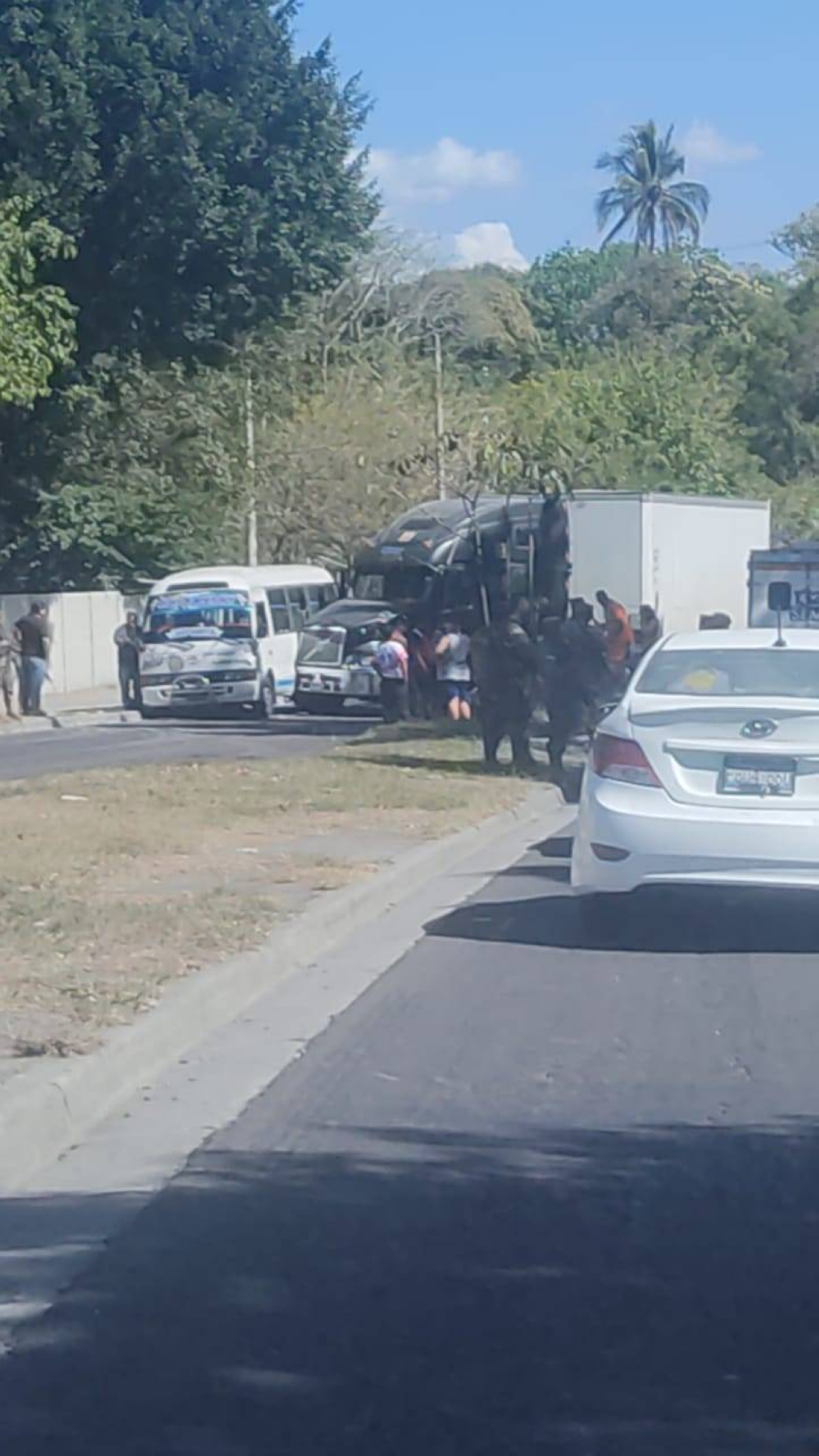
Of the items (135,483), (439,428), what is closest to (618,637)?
(135,483)

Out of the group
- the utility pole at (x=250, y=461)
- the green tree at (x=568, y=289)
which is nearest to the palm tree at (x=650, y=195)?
the green tree at (x=568, y=289)

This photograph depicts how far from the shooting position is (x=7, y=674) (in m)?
37.7

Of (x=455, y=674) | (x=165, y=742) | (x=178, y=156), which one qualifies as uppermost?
(x=178, y=156)

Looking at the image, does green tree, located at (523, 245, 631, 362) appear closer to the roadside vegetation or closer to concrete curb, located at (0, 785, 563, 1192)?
the roadside vegetation

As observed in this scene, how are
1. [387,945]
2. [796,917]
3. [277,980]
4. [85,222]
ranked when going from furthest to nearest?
[85,222] < [796,917] < [387,945] < [277,980]

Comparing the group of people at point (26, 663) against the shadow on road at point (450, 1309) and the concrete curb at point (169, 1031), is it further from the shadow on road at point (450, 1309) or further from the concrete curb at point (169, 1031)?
the shadow on road at point (450, 1309)

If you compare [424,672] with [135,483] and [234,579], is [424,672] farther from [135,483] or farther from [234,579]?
[135,483]

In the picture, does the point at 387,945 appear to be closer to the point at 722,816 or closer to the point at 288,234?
the point at 722,816

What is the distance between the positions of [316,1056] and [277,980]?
1937 millimetres

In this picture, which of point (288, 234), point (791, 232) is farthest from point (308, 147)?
point (791, 232)

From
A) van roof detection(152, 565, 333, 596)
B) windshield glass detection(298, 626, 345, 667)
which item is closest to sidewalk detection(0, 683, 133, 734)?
van roof detection(152, 565, 333, 596)

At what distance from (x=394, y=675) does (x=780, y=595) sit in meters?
5.48

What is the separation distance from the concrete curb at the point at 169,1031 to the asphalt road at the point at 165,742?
34.2ft

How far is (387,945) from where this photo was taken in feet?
42.6
